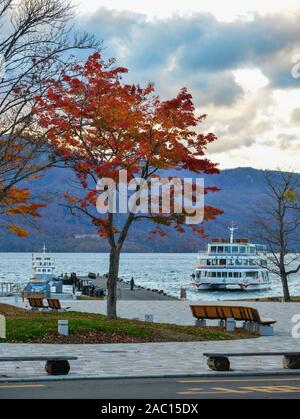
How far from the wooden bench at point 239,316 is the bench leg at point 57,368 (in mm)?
13275

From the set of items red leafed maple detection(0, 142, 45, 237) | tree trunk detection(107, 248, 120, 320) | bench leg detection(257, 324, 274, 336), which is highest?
red leafed maple detection(0, 142, 45, 237)

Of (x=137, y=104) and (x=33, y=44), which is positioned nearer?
(x=33, y=44)

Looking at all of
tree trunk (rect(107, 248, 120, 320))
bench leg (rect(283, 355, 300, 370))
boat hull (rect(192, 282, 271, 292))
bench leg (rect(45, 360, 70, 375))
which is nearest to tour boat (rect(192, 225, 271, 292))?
boat hull (rect(192, 282, 271, 292))

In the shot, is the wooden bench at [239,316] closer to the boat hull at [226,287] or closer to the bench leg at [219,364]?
the bench leg at [219,364]

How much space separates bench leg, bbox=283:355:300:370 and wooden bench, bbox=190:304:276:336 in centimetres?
1039

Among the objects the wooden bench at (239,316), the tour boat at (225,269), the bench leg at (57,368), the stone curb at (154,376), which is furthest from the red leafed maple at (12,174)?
the tour boat at (225,269)

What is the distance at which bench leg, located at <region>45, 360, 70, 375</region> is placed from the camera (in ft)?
55.9

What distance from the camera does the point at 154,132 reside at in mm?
31531

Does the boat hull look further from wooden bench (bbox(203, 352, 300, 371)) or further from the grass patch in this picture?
wooden bench (bbox(203, 352, 300, 371))

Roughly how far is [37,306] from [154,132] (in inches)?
516

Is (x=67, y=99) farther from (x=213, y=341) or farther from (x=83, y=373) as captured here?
(x=83, y=373)

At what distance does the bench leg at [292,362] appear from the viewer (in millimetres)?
18562

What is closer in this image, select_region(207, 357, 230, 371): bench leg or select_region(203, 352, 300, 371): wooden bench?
select_region(203, 352, 300, 371): wooden bench
